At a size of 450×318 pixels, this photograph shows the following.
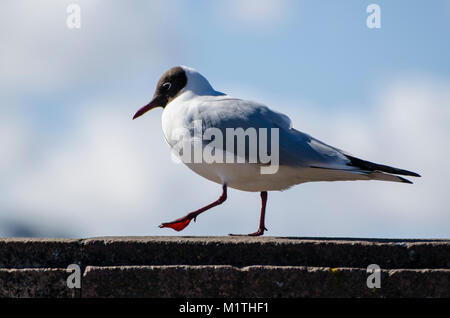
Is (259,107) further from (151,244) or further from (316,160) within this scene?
(151,244)

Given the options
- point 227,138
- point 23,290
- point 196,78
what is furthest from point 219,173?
point 23,290

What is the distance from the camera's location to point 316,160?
18.7 feet

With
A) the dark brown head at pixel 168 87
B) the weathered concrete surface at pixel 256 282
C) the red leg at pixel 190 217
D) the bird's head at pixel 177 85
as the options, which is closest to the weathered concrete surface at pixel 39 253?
the weathered concrete surface at pixel 256 282

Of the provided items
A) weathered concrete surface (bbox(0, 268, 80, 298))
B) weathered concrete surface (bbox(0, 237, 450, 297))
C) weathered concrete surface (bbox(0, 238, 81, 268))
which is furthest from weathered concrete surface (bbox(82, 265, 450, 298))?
weathered concrete surface (bbox(0, 238, 81, 268))

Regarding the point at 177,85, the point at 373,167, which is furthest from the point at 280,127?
the point at 177,85

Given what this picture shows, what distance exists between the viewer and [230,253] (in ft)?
13.8

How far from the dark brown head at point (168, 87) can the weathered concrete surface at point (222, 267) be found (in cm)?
282

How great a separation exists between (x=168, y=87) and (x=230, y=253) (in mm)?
3213

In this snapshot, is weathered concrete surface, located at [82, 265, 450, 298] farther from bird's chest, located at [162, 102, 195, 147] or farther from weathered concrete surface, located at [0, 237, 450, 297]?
bird's chest, located at [162, 102, 195, 147]

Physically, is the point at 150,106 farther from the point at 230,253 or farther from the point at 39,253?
the point at 230,253

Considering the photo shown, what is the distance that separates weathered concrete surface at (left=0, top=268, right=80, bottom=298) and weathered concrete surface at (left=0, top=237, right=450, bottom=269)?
6.7 inches

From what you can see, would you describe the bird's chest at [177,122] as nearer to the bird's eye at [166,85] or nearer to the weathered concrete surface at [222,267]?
the bird's eye at [166,85]

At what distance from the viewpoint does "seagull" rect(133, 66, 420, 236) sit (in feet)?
18.7

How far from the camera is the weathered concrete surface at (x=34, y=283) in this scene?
161 inches
